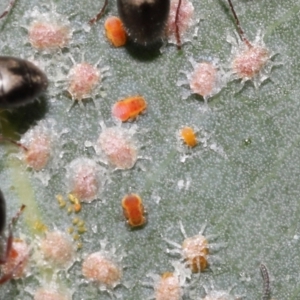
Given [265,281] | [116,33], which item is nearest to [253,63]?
[116,33]

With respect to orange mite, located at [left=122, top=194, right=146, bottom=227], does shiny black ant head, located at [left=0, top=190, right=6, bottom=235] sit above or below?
above

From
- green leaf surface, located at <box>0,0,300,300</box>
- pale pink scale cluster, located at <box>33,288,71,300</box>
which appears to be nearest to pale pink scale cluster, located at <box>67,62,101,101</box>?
green leaf surface, located at <box>0,0,300,300</box>

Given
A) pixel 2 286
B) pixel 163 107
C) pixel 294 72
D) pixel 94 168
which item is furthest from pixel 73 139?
pixel 294 72

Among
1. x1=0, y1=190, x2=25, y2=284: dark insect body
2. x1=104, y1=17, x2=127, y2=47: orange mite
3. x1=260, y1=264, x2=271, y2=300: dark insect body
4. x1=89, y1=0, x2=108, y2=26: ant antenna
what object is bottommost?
x1=260, y1=264, x2=271, y2=300: dark insect body

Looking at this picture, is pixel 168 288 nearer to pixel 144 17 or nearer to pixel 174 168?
pixel 174 168

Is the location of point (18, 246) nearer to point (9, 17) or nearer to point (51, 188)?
point (51, 188)

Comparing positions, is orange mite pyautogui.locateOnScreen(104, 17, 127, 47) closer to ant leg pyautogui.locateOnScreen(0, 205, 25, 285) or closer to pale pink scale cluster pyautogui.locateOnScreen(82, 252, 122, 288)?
ant leg pyautogui.locateOnScreen(0, 205, 25, 285)
